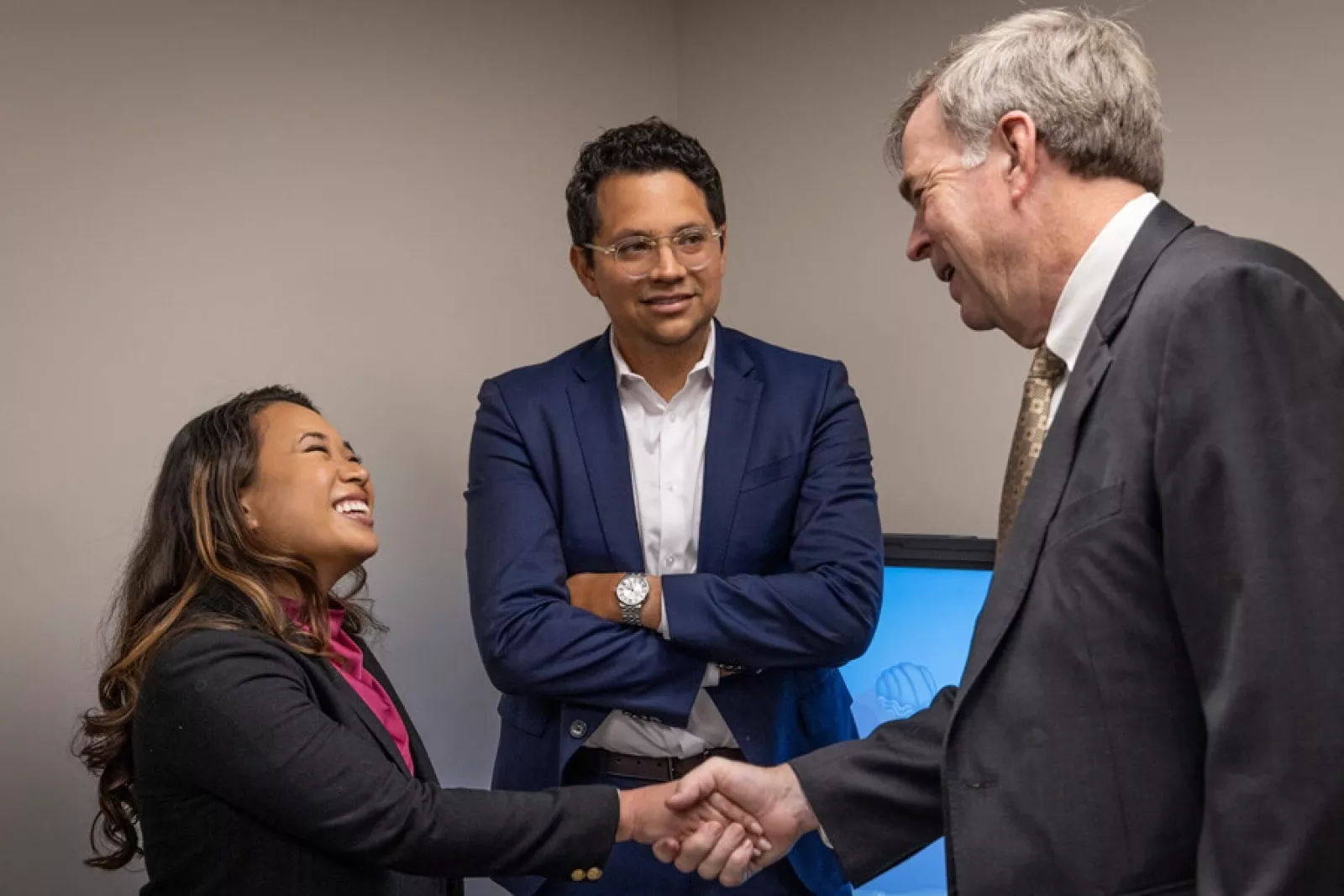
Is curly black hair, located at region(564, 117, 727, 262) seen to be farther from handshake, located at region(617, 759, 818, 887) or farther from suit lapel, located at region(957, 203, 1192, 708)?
suit lapel, located at region(957, 203, 1192, 708)

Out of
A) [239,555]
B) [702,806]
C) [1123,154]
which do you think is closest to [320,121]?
[239,555]

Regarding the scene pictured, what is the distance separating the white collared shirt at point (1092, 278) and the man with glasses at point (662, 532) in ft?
3.06

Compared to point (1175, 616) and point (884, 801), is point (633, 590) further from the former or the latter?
point (1175, 616)

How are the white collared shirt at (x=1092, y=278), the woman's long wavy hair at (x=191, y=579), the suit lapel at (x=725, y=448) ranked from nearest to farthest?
the white collared shirt at (x=1092, y=278) < the woman's long wavy hair at (x=191, y=579) < the suit lapel at (x=725, y=448)

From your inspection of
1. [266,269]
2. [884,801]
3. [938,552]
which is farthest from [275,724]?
[938,552]

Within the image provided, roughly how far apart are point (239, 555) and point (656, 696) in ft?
2.38

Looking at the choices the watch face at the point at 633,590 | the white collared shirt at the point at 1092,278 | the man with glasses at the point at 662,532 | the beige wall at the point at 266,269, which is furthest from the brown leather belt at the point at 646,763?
the white collared shirt at the point at 1092,278

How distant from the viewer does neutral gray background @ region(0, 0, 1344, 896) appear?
2764mm

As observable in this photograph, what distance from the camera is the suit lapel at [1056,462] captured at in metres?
1.49

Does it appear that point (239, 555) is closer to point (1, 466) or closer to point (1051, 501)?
point (1, 466)

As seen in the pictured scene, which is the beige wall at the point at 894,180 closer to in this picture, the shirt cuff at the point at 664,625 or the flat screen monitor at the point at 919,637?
the flat screen monitor at the point at 919,637

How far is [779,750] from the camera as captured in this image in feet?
8.23

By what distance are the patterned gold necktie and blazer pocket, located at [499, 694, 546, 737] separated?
1.07 m

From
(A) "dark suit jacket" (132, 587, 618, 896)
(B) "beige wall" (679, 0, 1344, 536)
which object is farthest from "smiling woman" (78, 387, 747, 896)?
(B) "beige wall" (679, 0, 1344, 536)
